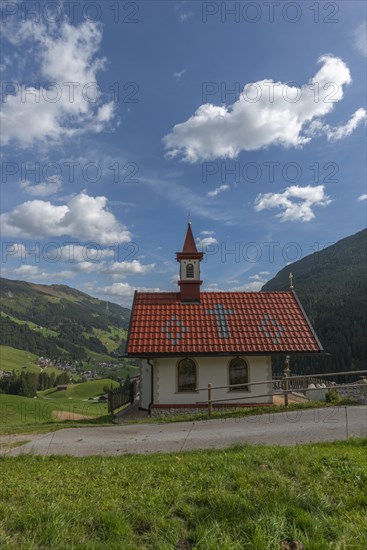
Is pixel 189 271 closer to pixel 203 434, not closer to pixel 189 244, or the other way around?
pixel 189 244

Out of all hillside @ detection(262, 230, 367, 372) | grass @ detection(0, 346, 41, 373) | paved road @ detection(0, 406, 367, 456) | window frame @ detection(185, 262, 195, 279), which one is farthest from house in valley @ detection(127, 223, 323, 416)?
grass @ detection(0, 346, 41, 373)

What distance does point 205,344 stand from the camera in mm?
19062

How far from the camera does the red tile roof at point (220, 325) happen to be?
62.3 ft

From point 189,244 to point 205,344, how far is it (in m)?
7.27

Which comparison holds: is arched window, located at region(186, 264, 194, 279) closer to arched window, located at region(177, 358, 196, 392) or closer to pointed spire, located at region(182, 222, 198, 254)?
pointed spire, located at region(182, 222, 198, 254)

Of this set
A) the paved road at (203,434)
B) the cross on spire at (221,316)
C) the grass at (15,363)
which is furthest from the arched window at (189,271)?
the grass at (15,363)

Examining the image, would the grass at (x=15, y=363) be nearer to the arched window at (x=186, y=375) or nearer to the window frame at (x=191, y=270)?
the window frame at (x=191, y=270)

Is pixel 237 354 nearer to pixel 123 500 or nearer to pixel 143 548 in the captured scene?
pixel 123 500

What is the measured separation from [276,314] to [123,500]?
1783 cm

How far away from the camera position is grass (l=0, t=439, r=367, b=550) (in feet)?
13.0

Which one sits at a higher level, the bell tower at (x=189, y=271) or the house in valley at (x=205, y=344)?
the bell tower at (x=189, y=271)

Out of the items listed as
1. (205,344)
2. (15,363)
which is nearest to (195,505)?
(205,344)

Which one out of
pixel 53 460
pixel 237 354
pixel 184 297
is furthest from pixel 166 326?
pixel 53 460

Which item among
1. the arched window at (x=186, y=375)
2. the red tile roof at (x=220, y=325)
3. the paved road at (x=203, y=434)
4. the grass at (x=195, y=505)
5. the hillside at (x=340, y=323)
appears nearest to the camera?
the grass at (x=195, y=505)
